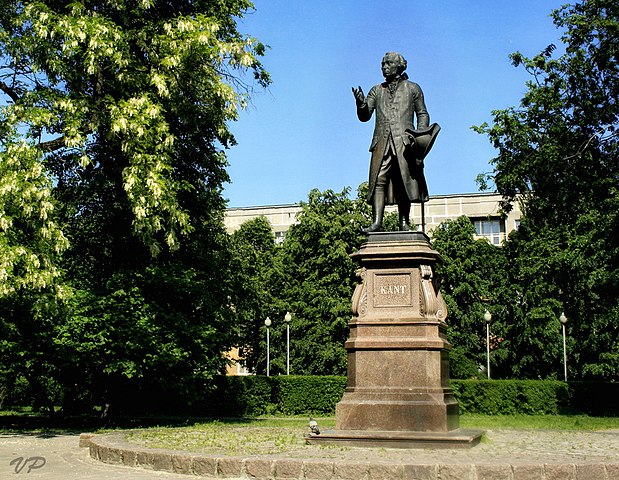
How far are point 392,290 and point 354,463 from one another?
3871 mm

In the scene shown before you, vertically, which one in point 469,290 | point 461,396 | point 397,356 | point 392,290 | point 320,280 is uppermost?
point 320,280

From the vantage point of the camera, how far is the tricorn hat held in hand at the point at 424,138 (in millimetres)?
12125

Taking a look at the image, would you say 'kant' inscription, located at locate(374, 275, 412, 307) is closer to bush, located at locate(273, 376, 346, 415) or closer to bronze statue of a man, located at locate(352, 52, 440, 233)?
bronze statue of a man, located at locate(352, 52, 440, 233)

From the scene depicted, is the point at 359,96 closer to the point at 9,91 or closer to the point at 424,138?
the point at 424,138

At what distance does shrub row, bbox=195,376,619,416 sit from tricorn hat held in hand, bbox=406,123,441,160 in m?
18.9

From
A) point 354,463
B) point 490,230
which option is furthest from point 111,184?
point 490,230

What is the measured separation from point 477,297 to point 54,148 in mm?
29935

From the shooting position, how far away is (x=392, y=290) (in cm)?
1145

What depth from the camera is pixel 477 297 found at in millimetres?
43375

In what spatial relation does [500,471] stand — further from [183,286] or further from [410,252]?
[183,286]

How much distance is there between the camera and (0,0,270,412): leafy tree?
16.7 m

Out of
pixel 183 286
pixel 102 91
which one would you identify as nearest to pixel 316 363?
pixel 183 286

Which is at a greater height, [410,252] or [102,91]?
[102,91]

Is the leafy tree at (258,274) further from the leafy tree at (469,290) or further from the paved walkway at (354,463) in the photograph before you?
the paved walkway at (354,463)
